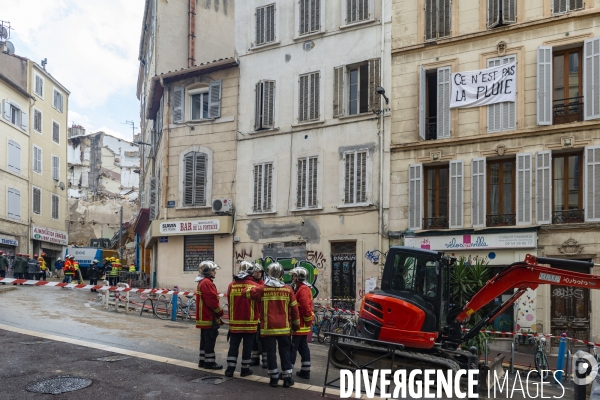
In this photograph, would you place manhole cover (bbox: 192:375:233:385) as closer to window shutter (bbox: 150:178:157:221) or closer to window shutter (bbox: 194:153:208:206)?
window shutter (bbox: 194:153:208:206)

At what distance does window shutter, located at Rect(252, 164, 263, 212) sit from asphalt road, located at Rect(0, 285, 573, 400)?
671 centimetres

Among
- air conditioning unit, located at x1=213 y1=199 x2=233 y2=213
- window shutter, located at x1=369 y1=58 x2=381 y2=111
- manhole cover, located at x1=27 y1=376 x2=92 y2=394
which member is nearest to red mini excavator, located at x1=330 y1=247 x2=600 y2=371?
manhole cover, located at x1=27 y1=376 x2=92 y2=394

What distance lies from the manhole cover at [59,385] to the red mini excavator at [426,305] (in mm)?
3799

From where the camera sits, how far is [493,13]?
20.0 meters

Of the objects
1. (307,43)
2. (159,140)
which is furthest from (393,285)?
(159,140)

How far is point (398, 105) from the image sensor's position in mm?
21422

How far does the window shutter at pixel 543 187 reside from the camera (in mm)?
18594

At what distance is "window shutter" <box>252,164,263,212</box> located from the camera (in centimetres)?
2394

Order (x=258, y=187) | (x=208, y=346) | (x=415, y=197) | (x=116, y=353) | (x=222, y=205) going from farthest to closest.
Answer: (x=222, y=205) < (x=258, y=187) < (x=415, y=197) < (x=116, y=353) < (x=208, y=346)

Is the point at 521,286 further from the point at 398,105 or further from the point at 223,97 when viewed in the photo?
the point at 223,97

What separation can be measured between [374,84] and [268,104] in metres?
4.28

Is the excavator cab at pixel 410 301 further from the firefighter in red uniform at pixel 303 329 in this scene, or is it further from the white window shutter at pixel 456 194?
the white window shutter at pixel 456 194

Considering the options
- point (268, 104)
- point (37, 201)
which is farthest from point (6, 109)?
point (268, 104)

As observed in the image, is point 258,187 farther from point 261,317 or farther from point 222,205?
point 261,317
